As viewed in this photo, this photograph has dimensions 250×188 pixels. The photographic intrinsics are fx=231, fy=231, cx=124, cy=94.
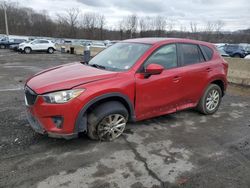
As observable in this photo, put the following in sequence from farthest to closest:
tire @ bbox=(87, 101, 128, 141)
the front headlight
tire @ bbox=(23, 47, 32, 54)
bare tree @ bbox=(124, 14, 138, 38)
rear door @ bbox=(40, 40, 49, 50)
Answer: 1. bare tree @ bbox=(124, 14, 138, 38)
2. rear door @ bbox=(40, 40, 49, 50)
3. tire @ bbox=(23, 47, 32, 54)
4. tire @ bbox=(87, 101, 128, 141)
5. the front headlight

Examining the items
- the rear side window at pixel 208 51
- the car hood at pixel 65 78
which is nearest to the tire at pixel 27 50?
the car hood at pixel 65 78

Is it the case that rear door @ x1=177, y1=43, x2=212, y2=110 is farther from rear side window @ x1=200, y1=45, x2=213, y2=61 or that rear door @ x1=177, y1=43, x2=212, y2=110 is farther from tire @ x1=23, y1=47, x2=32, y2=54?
tire @ x1=23, y1=47, x2=32, y2=54

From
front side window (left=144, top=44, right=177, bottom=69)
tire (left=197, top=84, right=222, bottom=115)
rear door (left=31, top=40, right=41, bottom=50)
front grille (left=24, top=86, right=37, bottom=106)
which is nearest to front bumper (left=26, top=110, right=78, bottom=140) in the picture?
front grille (left=24, top=86, right=37, bottom=106)

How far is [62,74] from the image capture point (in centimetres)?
370

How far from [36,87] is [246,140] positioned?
3.67 m

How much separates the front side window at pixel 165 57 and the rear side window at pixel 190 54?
0.78 ft

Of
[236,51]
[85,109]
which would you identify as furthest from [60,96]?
[236,51]

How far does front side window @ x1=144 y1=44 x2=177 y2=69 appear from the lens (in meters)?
4.09

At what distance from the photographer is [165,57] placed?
4316 millimetres

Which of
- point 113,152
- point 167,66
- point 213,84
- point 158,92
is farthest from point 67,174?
point 213,84

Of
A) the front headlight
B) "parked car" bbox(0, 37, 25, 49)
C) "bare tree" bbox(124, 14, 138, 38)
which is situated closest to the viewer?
the front headlight

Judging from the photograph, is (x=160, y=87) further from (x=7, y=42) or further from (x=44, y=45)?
(x=7, y=42)

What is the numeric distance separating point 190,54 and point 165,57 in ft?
2.51

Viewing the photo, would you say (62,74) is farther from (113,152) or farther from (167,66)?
(167,66)
